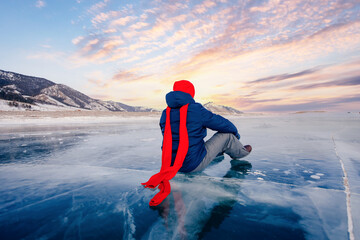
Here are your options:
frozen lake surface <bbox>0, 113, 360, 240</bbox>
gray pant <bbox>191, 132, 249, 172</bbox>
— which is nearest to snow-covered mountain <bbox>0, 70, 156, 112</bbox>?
frozen lake surface <bbox>0, 113, 360, 240</bbox>

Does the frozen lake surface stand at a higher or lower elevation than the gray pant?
lower

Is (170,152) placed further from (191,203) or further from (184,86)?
(184,86)

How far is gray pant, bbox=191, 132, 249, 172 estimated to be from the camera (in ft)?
8.39

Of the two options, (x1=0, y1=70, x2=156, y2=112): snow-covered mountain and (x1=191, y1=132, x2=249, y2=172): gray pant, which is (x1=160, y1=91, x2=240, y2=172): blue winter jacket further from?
(x1=0, y1=70, x2=156, y2=112): snow-covered mountain

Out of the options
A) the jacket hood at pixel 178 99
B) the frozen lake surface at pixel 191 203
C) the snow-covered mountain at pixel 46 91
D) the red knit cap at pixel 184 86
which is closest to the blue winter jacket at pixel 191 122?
the jacket hood at pixel 178 99

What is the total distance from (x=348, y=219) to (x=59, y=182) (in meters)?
3.11

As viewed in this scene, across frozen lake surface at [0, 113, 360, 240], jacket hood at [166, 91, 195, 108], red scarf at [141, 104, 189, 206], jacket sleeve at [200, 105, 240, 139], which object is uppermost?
jacket hood at [166, 91, 195, 108]

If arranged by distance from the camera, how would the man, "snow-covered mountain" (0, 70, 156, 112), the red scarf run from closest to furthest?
the red scarf → the man → "snow-covered mountain" (0, 70, 156, 112)

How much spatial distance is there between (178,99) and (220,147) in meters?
1.10

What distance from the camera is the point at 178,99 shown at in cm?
214

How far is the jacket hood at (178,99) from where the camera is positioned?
2.14m

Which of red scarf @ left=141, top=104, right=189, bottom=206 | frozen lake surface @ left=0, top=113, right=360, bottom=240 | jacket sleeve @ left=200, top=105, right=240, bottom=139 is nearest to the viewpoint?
frozen lake surface @ left=0, top=113, right=360, bottom=240

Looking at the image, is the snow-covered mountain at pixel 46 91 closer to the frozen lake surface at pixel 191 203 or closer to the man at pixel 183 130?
the frozen lake surface at pixel 191 203

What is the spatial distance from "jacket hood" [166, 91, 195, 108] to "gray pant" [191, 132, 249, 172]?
83 centimetres
